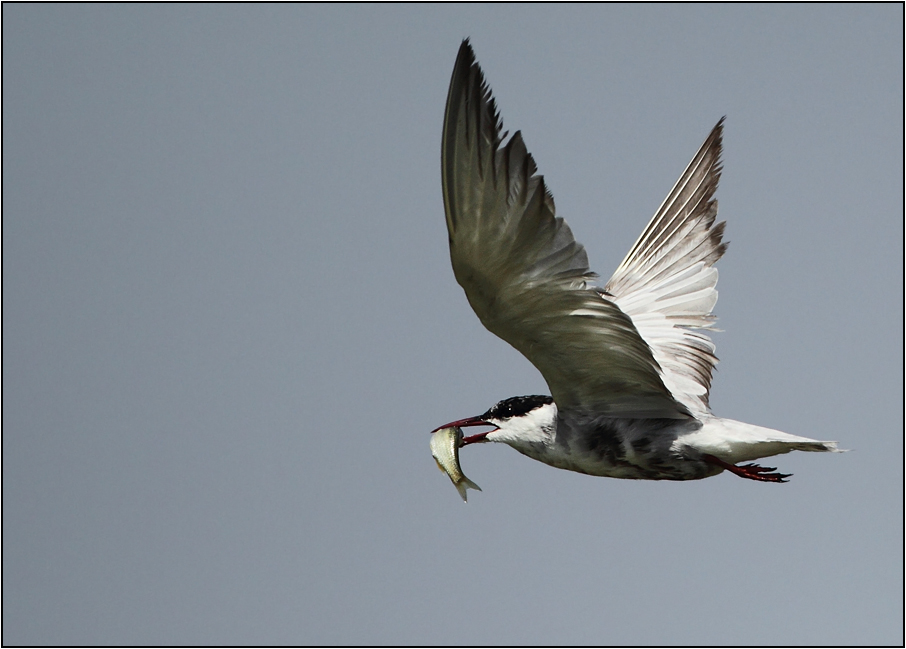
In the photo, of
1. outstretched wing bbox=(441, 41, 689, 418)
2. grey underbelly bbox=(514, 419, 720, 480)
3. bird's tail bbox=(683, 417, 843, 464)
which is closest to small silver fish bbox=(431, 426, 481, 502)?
grey underbelly bbox=(514, 419, 720, 480)

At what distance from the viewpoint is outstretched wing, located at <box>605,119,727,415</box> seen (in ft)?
27.7

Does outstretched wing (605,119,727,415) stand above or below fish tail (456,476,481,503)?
above

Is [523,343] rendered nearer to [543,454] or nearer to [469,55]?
[543,454]

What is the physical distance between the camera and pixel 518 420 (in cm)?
740

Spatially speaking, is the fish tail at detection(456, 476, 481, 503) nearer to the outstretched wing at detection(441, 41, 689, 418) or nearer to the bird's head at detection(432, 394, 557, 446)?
the bird's head at detection(432, 394, 557, 446)

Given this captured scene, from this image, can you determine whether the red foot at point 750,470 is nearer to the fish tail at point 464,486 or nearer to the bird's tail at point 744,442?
the bird's tail at point 744,442

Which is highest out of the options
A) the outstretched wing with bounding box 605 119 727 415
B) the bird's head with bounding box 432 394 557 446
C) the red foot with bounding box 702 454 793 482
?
the outstretched wing with bounding box 605 119 727 415

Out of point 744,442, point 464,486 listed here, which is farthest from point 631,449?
point 464,486

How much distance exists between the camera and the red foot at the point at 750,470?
23.1 feet

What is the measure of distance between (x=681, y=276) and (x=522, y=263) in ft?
12.3

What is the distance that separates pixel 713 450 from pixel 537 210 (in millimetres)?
2549

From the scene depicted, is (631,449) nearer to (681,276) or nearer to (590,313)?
(590,313)

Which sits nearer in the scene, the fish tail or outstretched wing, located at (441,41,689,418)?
outstretched wing, located at (441,41,689,418)

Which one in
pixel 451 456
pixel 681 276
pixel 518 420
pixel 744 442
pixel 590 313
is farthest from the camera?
pixel 681 276
